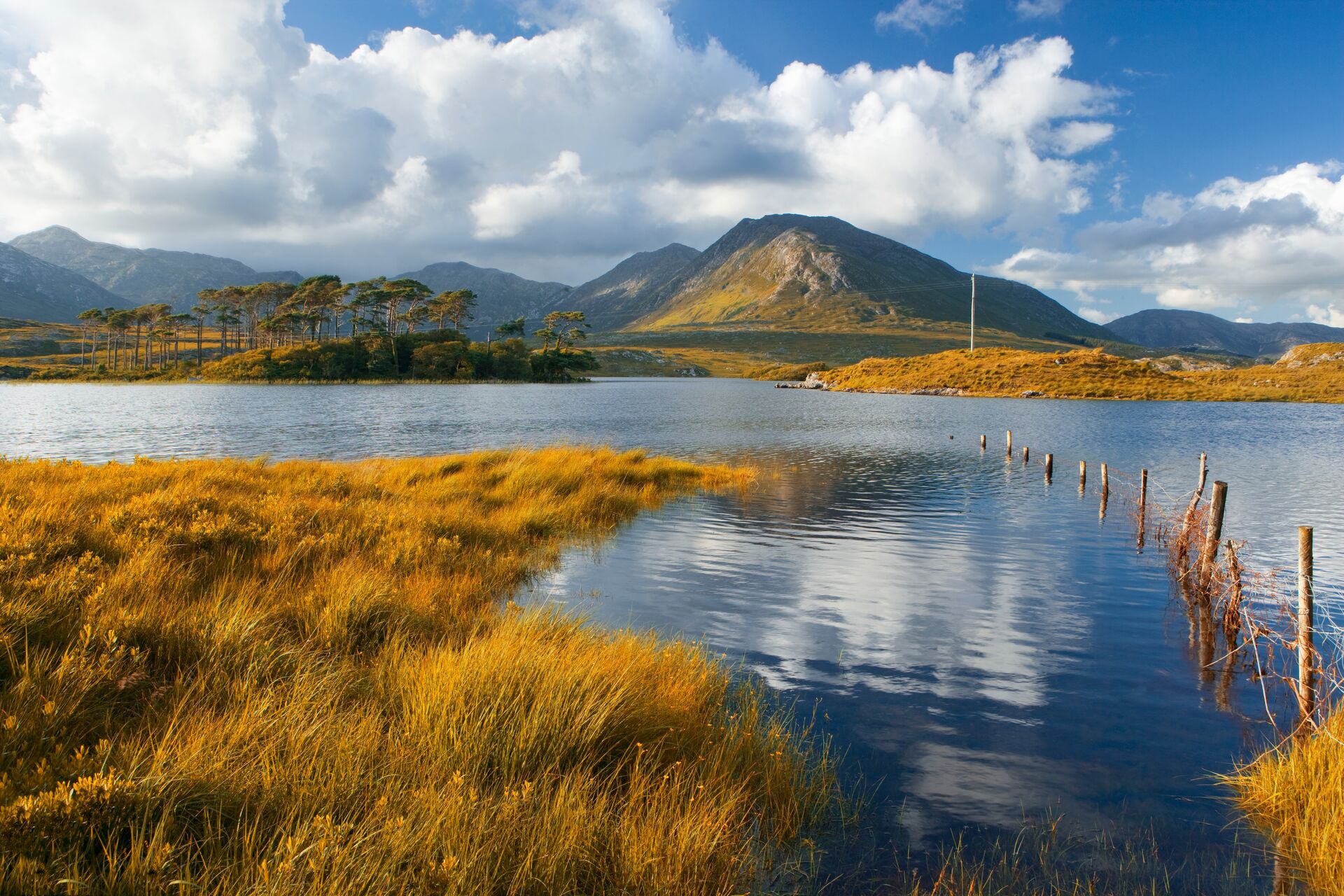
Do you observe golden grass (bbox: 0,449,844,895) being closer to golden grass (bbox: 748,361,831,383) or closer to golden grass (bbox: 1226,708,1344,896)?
golden grass (bbox: 1226,708,1344,896)

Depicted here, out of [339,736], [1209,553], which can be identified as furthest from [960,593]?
[339,736]

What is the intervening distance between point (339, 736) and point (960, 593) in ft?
36.9

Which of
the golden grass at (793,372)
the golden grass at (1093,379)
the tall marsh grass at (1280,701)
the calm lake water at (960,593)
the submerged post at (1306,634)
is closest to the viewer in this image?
the tall marsh grass at (1280,701)

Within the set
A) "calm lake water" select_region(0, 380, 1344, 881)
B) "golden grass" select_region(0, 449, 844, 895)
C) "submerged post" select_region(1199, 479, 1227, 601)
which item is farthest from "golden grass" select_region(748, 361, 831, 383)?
"golden grass" select_region(0, 449, 844, 895)

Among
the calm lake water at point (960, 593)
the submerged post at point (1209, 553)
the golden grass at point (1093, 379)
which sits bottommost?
the calm lake water at point (960, 593)

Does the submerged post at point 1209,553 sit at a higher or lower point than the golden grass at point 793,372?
lower

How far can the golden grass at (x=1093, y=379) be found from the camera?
283 feet

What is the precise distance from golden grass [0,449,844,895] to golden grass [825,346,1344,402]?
3842 inches

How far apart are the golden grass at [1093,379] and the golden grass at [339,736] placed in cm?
9759

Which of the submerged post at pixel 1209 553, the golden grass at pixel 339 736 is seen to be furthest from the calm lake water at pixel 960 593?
the golden grass at pixel 339 736

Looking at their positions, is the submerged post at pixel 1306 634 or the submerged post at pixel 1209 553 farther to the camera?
the submerged post at pixel 1209 553

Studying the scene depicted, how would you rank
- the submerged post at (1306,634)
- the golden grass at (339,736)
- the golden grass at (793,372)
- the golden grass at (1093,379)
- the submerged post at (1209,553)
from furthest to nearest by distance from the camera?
1. the golden grass at (793,372)
2. the golden grass at (1093,379)
3. the submerged post at (1209,553)
4. the submerged post at (1306,634)
5. the golden grass at (339,736)

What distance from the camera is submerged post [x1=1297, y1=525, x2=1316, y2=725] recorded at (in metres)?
7.14

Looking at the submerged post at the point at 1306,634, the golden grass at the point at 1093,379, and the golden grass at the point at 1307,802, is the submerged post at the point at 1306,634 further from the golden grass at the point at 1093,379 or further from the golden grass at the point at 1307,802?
the golden grass at the point at 1093,379
